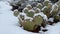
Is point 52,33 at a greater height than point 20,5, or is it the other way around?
point 20,5

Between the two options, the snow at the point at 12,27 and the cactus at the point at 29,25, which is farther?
the cactus at the point at 29,25

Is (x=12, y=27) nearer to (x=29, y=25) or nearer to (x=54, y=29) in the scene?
(x=29, y=25)

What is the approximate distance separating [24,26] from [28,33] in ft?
1.06

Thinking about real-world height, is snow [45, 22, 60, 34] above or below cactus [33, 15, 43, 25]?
below

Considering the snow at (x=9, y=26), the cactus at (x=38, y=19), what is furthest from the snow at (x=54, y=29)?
the snow at (x=9, y=26)

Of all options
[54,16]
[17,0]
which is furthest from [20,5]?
[54,16]

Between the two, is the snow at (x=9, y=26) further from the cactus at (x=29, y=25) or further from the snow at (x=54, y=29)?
the snow at (x=54, y=29)

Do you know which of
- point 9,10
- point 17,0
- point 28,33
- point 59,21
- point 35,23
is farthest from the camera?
point 17,0

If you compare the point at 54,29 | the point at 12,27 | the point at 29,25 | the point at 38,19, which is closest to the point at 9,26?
the point at 12,27

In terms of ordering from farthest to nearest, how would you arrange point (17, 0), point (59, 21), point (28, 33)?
point (17, 0), point (59, 21), point (28, 33)

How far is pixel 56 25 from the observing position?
411cm

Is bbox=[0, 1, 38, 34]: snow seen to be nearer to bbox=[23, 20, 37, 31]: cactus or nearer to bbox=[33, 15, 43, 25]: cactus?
bbox=[23, 20, 37, 31]: cactus

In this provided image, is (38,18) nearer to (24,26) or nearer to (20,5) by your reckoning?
(24,26)

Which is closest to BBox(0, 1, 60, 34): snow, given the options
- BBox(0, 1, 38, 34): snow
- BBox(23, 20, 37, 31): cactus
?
BBox(0, 1, 38, 34): snow
